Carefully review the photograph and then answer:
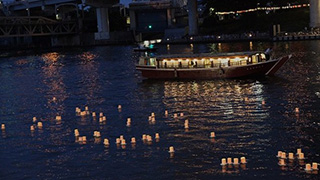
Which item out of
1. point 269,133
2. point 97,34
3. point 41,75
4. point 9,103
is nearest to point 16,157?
point 269,133

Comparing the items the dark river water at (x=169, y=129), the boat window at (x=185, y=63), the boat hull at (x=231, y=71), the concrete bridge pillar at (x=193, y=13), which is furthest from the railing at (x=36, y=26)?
the boat hull at (x=231, y=71)

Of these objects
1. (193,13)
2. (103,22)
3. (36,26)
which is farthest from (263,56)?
(36,26)

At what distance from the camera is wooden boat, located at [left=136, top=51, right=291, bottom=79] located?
6212 centimetres

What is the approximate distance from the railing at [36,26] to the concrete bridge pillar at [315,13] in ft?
→ 301

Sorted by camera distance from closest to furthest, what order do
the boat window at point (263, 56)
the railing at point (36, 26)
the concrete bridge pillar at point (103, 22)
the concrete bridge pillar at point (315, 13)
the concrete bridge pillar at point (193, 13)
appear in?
1. the boat window at point (263, 56)
2. the concrete bridge pillar at point (315, 13)
3. the concrete bridge pillar at point (193, 13)
4. the railing at point (36, 26)
5. the concrete bridge pillar at point (103, 22)

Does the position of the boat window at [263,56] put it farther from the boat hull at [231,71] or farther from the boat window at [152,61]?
the boat window at [152,61]

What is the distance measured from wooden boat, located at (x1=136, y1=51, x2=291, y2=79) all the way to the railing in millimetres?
113871

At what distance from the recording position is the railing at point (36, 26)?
173363mm

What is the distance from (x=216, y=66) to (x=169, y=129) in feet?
93.2

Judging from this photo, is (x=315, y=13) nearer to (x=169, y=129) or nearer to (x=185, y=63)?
(x=185, y=63)

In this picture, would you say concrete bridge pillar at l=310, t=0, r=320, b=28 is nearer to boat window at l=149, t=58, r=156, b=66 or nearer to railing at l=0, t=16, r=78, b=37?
boat window at l=149, t=58, r=156, b=66

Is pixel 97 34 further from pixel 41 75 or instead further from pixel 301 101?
pixel 301 101

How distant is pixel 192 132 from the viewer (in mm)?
34750

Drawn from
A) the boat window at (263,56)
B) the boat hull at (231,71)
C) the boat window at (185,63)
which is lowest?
the boat hull at (231,71)
